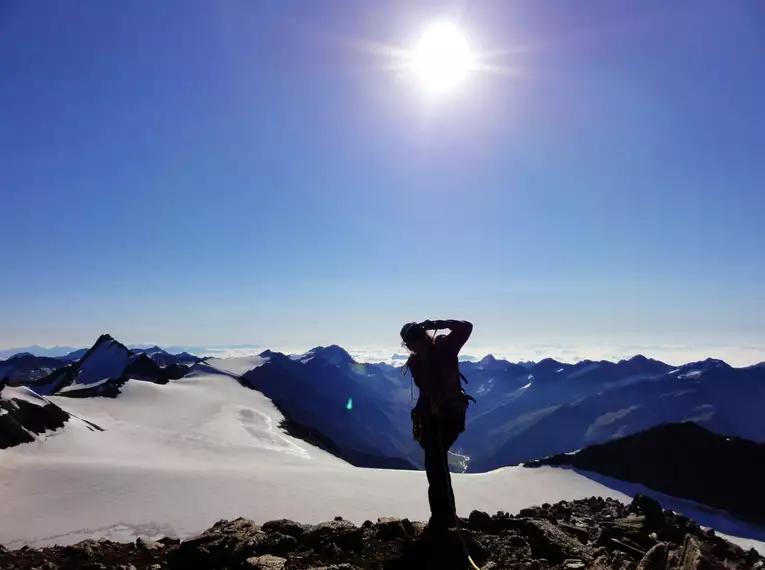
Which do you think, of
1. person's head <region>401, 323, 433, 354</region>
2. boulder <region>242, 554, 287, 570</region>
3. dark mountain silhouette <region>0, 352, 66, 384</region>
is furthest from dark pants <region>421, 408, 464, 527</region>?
dark mountain silhouette <region>0, 352, 66, 384</region>

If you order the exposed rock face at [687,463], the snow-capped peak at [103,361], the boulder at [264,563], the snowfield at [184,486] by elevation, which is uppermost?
the snow-capped peak at [103,361]

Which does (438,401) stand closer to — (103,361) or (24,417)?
(24,417)

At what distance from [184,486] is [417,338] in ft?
55.6

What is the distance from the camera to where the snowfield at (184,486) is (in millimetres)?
15875

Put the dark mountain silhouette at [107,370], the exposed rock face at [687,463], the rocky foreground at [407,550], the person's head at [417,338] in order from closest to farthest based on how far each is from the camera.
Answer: the rocky foreground at [407,550], the person's head at [417,338], the exposed rock face at [687,463], the dark mountain silhouette at [107,370]

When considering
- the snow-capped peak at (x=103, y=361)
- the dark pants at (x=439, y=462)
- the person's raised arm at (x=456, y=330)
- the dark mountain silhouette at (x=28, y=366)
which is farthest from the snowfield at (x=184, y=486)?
the dark mountain silhouette at (x=28, y=366)

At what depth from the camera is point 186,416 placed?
1735 inches

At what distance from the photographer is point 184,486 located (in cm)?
2045

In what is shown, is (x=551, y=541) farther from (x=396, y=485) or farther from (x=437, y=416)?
(x=396, y=485)

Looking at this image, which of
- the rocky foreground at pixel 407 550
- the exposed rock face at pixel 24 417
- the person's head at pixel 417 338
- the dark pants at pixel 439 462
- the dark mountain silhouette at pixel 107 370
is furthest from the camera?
the dark mountain silhouette at pixel 107 370

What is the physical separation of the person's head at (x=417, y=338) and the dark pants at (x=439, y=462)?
4.66 ft

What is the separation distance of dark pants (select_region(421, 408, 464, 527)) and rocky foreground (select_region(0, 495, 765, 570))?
45cm

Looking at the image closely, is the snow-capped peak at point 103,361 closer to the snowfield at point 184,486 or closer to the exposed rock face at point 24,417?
the snowfield at point 184,486

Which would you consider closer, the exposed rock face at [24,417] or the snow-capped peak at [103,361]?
the exposed rock face at [24,417]
